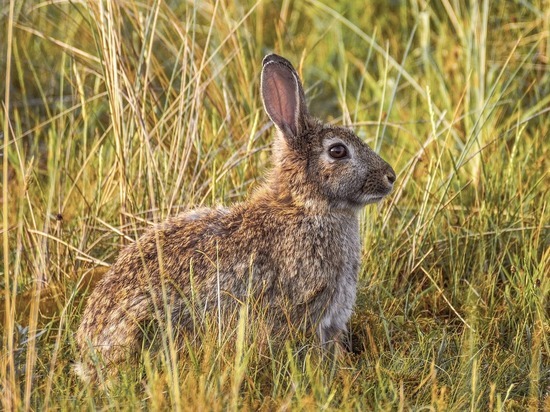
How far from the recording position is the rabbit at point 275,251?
3.95m

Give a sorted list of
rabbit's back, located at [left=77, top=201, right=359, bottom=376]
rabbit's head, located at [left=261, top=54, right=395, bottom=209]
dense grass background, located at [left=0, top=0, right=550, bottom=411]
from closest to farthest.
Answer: dense grass background, located at [left=0, top=0, right=550, bottom=411] < rabbit's back, located at [left=77, top=201, right=359, bottom=376] < rabbit's head, located at [left=261, top=54, right=395, bottom=209]

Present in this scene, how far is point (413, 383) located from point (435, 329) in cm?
62

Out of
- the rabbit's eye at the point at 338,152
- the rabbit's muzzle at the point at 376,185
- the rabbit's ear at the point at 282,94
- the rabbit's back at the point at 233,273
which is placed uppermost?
the rabbit's ear at the point at 282,94

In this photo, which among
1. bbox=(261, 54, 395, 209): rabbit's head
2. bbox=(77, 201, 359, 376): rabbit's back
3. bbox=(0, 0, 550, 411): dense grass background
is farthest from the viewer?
bbox=(261, 54, 395, 209): rabbit's head

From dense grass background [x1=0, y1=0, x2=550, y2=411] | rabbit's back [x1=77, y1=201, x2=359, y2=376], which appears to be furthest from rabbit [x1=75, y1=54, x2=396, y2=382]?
dense grass background [x1=0, y1=0, x2=550, y2=411]

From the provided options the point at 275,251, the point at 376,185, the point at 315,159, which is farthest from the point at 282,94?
the point at 275,251

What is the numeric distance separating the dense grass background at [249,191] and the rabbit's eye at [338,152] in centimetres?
55

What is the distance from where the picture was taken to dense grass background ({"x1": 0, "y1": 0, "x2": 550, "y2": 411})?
3508 mm

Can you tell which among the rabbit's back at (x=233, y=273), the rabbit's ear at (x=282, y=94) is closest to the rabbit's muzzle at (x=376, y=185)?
the rabbit's back at (x=233, y=273)

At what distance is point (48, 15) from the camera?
21.2 feet

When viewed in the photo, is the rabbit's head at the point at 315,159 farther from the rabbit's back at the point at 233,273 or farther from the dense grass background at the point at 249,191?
the dense grass background at the point at 249,191

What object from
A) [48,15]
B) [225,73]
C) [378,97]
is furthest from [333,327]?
[48,15]

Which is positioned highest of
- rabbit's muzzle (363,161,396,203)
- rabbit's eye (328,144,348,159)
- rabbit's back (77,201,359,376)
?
rabbit's eye (328,144,348,159)

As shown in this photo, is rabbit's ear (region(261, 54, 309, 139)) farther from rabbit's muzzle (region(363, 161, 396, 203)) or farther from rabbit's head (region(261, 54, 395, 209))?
rabbit's muzzle (region(363, 161, 396, 203))
